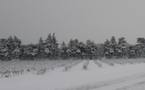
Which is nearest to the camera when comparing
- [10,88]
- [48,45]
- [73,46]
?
[10,88]

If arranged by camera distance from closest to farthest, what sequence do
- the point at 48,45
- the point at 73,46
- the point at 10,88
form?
the point at 10,88 < the point at 48,45 < the point at 73,46

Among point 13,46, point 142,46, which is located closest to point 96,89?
point 13,46

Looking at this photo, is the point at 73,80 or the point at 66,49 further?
the point at 66,49

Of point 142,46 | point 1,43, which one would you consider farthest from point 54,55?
point 142,46

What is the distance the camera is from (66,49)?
6906 centimetres

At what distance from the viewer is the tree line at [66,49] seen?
6419 cm

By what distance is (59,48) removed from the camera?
69.4 metres

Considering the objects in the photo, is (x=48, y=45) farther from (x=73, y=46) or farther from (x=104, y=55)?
(x=104, y=55)

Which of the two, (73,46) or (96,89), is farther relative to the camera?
(73,46)

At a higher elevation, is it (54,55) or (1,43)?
(1,43)

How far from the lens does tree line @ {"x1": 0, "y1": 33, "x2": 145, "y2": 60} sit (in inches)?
2527

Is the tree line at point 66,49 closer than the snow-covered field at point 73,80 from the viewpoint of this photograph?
No

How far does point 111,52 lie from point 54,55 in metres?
19.8

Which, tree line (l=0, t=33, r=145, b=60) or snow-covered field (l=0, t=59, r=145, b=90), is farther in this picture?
tree line (l=0, t=33, r=145, b=60)
